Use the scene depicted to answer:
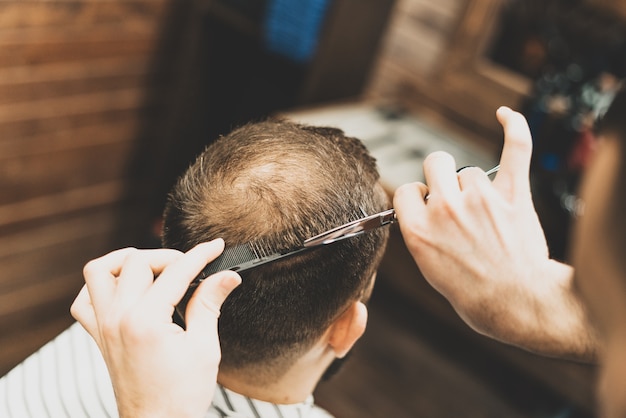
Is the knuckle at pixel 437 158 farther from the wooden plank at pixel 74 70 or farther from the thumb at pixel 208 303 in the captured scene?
the wooden plank at pixel 74 70

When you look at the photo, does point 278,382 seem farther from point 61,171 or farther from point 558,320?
point 61,171

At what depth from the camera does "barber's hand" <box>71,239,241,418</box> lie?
0.84 metres

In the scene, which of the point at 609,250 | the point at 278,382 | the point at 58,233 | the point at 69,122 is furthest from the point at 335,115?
the point at 609,250

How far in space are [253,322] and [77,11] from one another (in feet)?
7.41

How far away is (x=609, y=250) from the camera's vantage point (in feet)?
1.88

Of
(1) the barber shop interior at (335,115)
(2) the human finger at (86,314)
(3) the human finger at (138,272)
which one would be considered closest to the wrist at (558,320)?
(3) the human finger at (138,272)

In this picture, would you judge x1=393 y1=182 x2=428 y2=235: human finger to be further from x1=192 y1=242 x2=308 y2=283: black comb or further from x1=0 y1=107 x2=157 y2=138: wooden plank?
x1=0 y1=107 x2=157 y2=138: wooden plank

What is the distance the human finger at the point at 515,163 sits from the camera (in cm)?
89

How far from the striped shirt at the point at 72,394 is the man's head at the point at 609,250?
750mm

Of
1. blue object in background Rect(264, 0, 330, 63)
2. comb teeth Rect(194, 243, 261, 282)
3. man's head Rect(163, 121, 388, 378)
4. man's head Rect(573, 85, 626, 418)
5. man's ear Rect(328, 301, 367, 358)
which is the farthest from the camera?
blue object in background Rect(264, 0, 330, 63)

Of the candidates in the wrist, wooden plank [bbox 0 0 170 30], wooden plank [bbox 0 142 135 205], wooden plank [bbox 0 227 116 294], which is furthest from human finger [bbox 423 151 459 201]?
wooden plank [bbox 0 227 116 294]

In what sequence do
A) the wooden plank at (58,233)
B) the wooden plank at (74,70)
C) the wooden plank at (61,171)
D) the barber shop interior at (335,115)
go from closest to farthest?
the barber shop interior at (335,115)
the wooden plank at (74,70)
the wooden plank at (61,171)
the wooden plank at (58,233)

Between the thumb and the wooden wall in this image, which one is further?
the wooden wall

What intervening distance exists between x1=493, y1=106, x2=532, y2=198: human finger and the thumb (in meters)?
0.44
